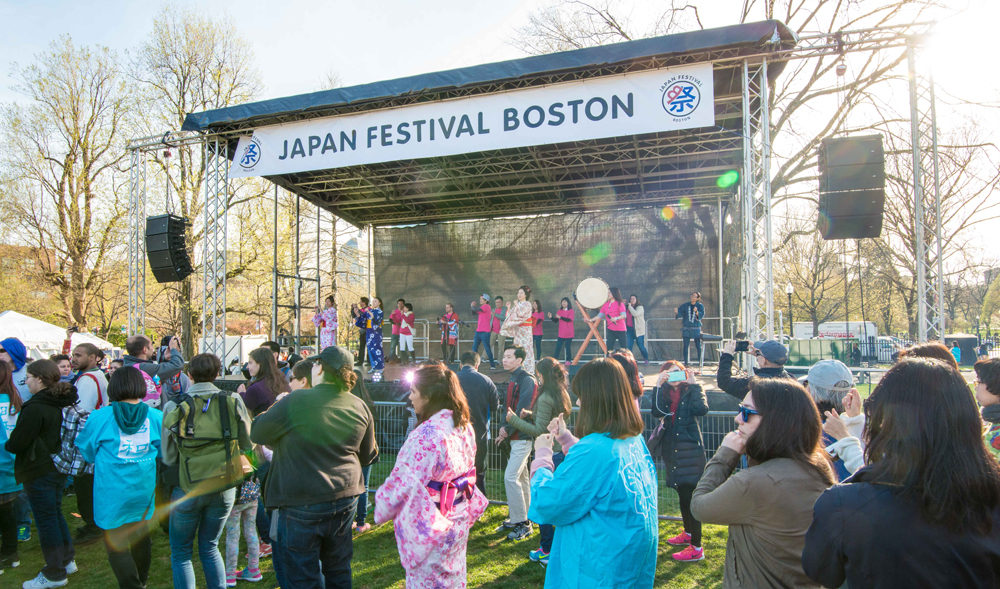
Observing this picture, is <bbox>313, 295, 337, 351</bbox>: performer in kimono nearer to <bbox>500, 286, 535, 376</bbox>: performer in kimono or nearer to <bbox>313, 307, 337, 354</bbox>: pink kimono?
<bbox>313, 307, 337, 354</bbox>: pink kimono

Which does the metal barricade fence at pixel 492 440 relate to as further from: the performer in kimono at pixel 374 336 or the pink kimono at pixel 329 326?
the pink kimono at pixel 329 326

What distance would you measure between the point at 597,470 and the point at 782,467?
23.2 inches

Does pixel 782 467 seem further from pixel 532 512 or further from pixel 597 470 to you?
pixel 532 512

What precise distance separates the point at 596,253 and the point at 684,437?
35.6 ft

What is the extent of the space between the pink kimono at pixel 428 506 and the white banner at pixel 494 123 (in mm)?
6293

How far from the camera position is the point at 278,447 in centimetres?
279

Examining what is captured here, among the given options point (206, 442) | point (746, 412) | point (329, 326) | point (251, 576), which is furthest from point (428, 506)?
point (329, 326)

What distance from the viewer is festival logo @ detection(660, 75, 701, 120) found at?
7.55m

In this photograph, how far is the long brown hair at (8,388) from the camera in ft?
13.4

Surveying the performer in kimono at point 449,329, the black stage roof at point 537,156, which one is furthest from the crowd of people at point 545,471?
the performer in kimono at point 449,329

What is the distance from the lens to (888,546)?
3.97 feet

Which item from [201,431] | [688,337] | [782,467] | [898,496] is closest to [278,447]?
[201,431]

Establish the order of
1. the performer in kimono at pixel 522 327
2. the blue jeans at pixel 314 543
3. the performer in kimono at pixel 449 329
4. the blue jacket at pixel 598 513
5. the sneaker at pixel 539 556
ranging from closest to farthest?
the blue jacket at pixel 598 513 < the blue jeans at pixel 314 543 < the sneaker at pixel 539 556 < the performer in kimono at pixel 522 327 < the performer in kimono at pixel 449 329

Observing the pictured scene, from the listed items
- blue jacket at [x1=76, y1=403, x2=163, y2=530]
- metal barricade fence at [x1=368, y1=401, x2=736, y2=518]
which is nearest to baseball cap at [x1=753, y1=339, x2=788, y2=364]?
metal barricade fence at [x1=368, y1=401, x2=736, y2=518]
